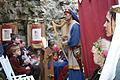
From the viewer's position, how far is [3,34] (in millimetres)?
7598

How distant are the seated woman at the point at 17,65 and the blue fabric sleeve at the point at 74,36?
4.50ft

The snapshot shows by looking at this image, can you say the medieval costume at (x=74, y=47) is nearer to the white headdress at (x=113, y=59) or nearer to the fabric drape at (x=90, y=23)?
the fabric drape at (x=90, y=23)

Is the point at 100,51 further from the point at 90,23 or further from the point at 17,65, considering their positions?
the point at 17,65

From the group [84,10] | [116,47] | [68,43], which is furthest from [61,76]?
[116,47]

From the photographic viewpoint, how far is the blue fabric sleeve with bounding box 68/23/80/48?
471 centimetres

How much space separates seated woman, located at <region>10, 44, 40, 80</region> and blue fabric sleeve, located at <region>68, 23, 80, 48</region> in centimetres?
137

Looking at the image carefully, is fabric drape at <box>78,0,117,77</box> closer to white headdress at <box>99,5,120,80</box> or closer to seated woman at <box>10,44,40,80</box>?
white headdress at <box>99,5,120,80</box>

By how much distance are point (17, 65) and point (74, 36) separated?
148 cm

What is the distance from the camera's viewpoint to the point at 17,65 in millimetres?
5727

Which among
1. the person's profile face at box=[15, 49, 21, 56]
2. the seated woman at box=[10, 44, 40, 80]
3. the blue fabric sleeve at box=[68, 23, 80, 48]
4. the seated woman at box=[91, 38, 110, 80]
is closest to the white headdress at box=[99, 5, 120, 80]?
the seated woman at box=[91, 38, 110, 80]

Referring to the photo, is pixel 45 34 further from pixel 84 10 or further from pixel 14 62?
pixel 84 10

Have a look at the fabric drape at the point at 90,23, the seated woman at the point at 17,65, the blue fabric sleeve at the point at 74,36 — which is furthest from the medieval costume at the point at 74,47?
the fabric drape at the point at 90,23

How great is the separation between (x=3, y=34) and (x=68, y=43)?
3.17 m

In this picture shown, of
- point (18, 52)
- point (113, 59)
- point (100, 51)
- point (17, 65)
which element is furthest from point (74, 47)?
point (113, 59)
